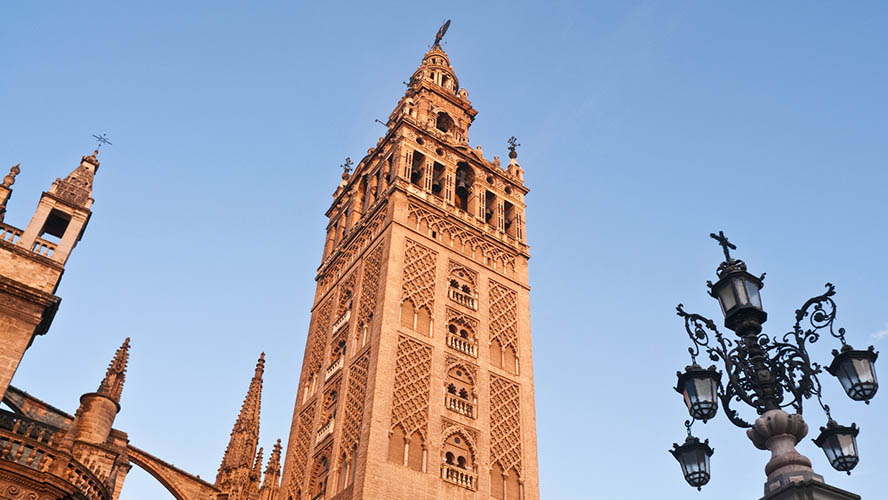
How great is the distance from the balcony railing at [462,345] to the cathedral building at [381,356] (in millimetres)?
60

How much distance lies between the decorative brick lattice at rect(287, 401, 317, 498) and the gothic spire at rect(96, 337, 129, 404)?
923 cm

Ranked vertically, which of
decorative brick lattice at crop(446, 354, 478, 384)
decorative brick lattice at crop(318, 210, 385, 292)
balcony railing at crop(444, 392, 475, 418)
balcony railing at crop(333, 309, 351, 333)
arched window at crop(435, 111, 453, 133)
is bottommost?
balcony railing at crop(444, 392, 475, 418)

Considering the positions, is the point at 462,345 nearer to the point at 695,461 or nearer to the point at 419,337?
the point at 419,337

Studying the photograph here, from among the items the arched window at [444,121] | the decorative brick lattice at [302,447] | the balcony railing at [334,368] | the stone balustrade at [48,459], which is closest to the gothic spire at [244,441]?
the decorative brick lattice at [302,447]

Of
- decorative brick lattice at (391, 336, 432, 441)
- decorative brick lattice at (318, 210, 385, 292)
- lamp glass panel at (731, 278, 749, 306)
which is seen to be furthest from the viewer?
decorative brick lattice at (318, 210, 385, 292)

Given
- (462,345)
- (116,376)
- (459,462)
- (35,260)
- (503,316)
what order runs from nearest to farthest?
(35,260)
(116,376)
(459,462)
(462,345)
(503,316)

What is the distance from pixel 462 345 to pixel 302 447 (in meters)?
6.66

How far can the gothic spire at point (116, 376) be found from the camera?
17031 mm

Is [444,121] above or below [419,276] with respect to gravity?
above

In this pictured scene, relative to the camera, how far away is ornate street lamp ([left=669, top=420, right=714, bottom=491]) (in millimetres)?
8164

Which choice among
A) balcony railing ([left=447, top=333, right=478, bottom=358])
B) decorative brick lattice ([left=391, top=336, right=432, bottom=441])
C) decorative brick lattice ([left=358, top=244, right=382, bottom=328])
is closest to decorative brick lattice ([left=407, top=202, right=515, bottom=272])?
decorative brick lattice ([left=358, top=244, right=382, bottom=328])

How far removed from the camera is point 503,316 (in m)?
29.3

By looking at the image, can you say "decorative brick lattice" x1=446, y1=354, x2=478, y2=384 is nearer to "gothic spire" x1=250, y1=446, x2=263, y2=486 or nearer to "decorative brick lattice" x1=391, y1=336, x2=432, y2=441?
"decorative brick lattice" x1=391, y1=336, x2=432, y2=441

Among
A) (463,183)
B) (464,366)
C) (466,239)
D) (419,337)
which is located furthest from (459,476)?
(463,183)
